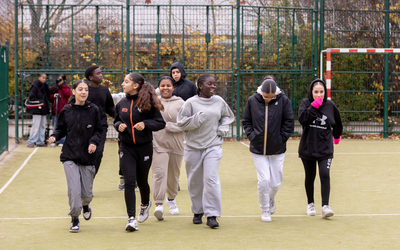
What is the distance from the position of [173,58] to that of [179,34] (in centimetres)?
70

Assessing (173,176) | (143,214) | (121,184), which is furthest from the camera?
(121,184)

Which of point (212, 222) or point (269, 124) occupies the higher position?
point (269, 124)

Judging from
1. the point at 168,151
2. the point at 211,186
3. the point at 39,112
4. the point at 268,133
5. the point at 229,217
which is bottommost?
the point at 229,217

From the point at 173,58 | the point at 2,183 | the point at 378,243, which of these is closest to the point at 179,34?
the point at 173,58

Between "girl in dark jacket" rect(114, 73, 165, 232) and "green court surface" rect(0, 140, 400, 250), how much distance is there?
47 cm

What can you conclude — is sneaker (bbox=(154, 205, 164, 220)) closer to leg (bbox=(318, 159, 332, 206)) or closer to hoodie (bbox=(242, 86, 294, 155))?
hoodie (bbox=(242, 86, 294, 155))

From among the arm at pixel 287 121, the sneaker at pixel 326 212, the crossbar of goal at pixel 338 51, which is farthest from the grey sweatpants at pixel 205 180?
the crossbar of goal at pixel 338 51

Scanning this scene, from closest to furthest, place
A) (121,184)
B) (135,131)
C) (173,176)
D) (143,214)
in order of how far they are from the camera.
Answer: (135,131), (143,214), (173,176), (121,184)

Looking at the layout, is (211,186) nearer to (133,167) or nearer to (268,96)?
(133,167)

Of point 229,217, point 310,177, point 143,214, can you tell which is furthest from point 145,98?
point 310,177

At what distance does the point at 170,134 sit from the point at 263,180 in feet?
4.31

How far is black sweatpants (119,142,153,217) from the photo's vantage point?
19.8 ft

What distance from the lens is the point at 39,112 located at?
556 inches

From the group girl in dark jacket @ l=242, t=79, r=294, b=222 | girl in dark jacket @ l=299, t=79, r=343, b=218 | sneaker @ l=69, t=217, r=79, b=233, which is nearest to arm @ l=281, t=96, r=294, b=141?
girl in dark jacket @ l=242, t=79, r=294, b=222
